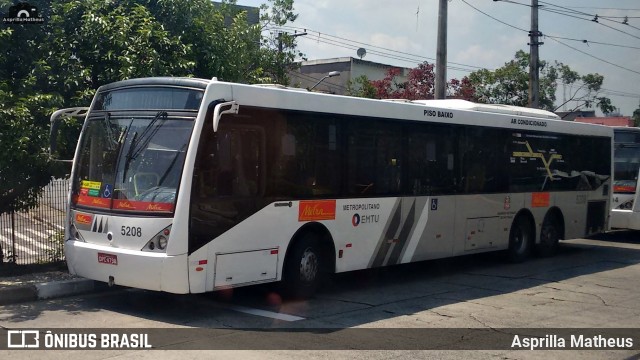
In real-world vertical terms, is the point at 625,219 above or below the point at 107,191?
below

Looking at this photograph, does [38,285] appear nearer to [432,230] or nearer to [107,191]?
[107,191]

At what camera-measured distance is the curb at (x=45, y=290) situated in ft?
32.8

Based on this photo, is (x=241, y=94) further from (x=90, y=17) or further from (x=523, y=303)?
(x=523, y=303)

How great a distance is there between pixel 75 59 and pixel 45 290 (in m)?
4.13

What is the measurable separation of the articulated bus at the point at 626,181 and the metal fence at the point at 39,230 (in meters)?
14.3

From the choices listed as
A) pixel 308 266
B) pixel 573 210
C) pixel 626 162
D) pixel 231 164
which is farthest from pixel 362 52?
pixel 231 164

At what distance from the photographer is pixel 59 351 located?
7676 mm

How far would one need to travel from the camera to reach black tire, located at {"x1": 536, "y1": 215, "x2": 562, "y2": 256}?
16484 mm

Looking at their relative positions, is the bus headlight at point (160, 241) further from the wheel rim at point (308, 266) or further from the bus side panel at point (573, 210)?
the bus side panel at point (573, 210)

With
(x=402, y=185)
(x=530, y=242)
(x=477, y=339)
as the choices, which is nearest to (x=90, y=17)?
(x=402, y=185)

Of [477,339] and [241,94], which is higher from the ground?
[241,94]

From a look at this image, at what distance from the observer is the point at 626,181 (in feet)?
65.3

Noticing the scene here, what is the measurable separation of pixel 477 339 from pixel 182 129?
4507mm

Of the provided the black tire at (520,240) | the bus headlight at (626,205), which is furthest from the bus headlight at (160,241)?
the bus headlight at (626,205)
